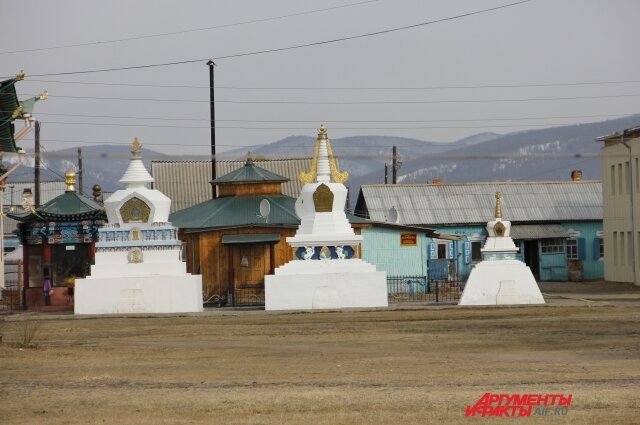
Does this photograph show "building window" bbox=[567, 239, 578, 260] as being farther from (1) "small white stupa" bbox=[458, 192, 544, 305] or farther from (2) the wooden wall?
(1) "small white stupa" bbox=[458, 192, 544, 305]

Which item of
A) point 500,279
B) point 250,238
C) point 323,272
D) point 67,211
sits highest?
point 67,211

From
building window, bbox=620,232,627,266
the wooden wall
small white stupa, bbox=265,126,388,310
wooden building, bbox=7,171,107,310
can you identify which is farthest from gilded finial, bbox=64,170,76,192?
building window, bbox=620,232,627,266

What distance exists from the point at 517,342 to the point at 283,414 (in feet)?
40.1

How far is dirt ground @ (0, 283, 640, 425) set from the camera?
841 inches

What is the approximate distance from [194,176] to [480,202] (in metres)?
16.0

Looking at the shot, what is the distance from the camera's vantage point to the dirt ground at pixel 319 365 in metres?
21.4

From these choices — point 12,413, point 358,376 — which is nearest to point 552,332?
point 358,376

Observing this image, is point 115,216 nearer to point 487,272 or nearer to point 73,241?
point 73,241

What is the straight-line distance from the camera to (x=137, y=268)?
44.7m

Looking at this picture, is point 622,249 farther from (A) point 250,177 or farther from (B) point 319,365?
(B) point 319,365

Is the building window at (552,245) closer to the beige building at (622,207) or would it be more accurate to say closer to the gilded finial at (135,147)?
the beige building at (622,207)

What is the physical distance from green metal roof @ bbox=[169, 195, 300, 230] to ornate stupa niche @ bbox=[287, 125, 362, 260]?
155 inches

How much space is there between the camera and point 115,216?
45375 mm

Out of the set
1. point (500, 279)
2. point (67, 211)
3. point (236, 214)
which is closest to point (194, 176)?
point (236, 214)
